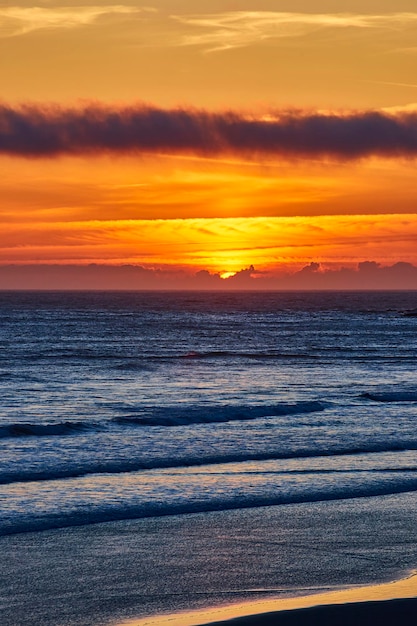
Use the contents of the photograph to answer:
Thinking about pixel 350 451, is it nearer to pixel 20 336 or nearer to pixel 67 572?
pixel 67 572

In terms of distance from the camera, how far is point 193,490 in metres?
16.4

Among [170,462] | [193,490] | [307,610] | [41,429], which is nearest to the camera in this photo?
[307,610]

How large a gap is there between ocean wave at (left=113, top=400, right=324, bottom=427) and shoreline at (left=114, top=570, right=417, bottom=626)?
1603cm

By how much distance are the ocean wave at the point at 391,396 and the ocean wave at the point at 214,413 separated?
363 centimetres

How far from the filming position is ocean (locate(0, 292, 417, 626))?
1071 centimetres

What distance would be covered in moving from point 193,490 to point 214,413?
12150 millimetres

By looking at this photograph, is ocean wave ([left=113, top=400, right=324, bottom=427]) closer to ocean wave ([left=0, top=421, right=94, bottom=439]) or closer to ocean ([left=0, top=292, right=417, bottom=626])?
ocean ([left=0, top=292, right=417, bottom=626])

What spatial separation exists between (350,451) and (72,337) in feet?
199

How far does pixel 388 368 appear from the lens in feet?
167

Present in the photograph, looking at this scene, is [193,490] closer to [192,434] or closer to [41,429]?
[192,434]

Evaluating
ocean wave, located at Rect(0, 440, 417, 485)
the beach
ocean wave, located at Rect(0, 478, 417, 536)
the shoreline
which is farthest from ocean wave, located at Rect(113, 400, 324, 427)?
the shoreline

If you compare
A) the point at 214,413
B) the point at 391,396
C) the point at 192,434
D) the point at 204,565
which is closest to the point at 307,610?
the point at 204,565

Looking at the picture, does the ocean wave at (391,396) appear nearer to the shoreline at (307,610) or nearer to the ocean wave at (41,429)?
the ocean wave at (41,429)

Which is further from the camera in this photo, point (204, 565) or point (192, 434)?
point (192, 434)
